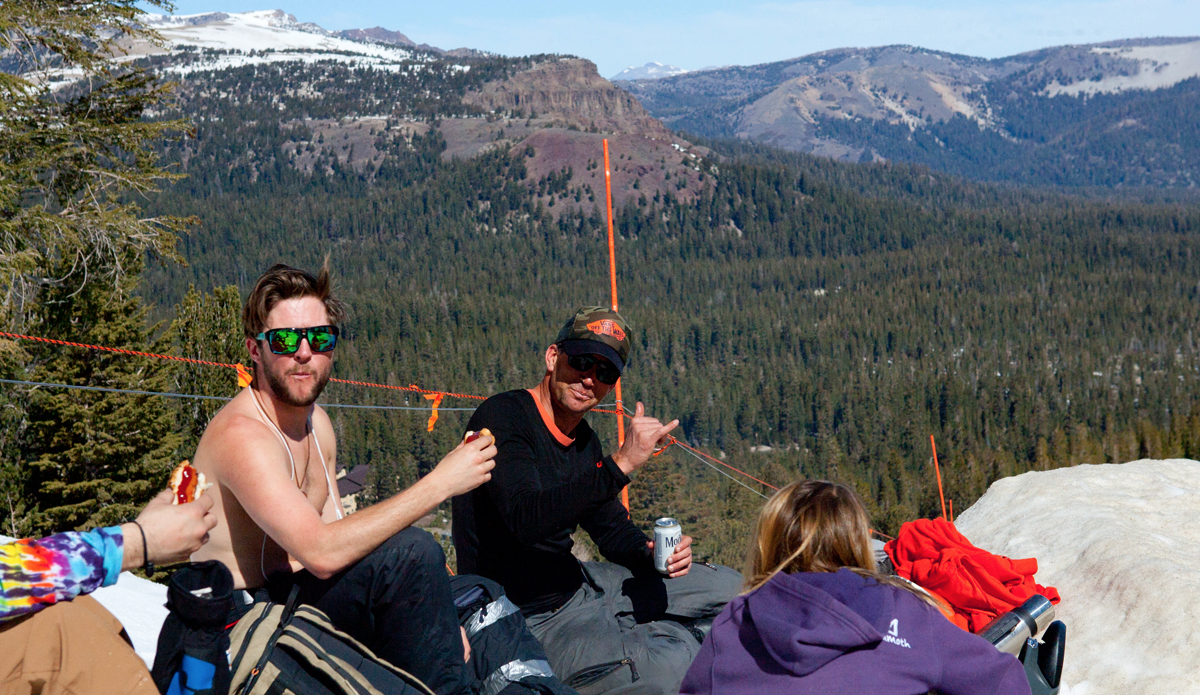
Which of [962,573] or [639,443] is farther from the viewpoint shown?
[962,573]

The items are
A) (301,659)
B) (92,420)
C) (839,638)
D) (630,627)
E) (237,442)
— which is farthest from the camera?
(92,420)

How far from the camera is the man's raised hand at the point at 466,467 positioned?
330 cm

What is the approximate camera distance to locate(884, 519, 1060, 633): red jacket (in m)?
4.48

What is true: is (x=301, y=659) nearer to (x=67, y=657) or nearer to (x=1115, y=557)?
(x=67, y=657)

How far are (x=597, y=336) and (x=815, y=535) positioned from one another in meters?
1.65

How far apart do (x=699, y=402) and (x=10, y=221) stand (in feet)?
397

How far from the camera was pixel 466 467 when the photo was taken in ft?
11.1

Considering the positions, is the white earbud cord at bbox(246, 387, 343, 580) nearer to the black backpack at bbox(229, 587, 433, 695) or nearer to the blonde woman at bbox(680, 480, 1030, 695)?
the black backpack at bbox(229, 587, 433, 695)

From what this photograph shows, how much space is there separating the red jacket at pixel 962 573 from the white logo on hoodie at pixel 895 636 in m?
1.70

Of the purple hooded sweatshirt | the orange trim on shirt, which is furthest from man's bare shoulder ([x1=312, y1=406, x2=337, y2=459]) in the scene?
the purple hooded sweatshirt

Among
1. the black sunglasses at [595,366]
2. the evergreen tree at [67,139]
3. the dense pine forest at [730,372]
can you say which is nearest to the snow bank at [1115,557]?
the black sunglasses at [595,366]

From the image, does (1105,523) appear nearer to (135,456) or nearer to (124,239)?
(124,239)

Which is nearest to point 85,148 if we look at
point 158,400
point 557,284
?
point 158,400

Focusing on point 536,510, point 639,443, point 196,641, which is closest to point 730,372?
point 639,443
